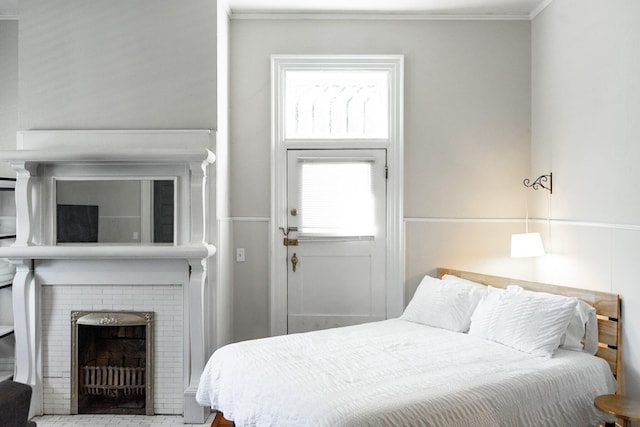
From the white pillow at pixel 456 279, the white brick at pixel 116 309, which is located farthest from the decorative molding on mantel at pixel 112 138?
the white pillow at pixel 456 279

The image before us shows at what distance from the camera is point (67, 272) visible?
3303 mm

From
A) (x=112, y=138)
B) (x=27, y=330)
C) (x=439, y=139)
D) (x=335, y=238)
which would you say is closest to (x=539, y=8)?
(x=439, y=139)

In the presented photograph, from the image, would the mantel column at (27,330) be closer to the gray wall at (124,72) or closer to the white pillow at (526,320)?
the gray wall at (124,72)

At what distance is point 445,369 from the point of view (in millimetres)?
2498

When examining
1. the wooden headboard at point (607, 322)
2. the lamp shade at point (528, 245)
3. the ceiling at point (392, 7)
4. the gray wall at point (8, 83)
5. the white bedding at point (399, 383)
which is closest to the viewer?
the white bedding at point (399, 383)

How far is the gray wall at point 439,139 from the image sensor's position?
153 inches

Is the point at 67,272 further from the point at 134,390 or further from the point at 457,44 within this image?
the point at 457,44

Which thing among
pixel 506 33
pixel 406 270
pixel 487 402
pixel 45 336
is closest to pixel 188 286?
pixel 45 336

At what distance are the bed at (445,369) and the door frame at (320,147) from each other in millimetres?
778

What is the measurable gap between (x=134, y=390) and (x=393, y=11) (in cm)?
336

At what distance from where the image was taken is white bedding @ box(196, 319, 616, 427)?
209cm

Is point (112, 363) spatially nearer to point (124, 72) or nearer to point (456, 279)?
point (124, 72)

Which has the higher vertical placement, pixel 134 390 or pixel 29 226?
pixel 29 226

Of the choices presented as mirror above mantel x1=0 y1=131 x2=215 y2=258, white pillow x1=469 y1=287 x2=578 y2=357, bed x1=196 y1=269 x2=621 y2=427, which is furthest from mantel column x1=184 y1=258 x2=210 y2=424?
white pillow x1=469 y1=287 x2=578 y2=357
